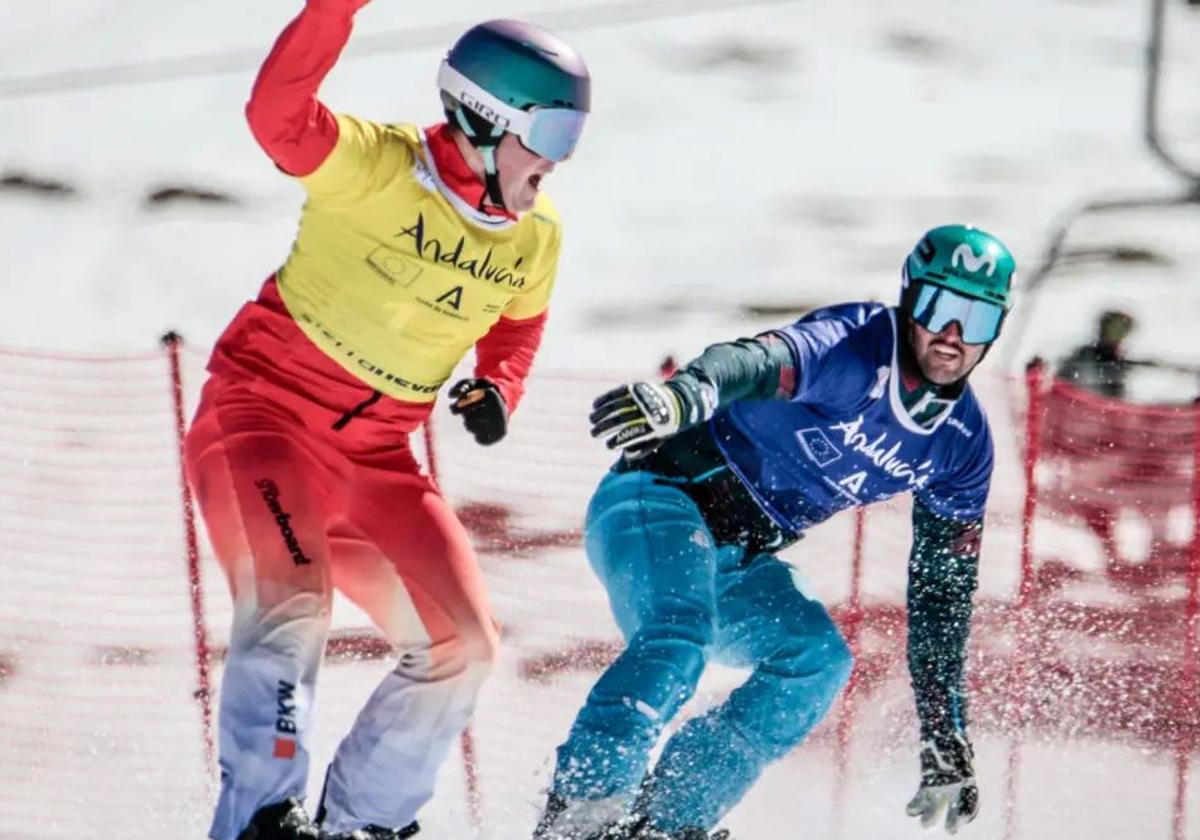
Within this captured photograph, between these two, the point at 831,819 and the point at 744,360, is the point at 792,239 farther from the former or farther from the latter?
the point at 744,360

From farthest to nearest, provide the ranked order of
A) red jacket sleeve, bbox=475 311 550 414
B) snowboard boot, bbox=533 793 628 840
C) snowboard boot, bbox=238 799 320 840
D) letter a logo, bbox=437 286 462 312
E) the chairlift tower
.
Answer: the chairlift tower, red jacket sleeve, bbox=475 311 550 414, letter a logo, bbox=437 286 462 312, snowboard boot, bbox=533 793 628 840, snowboard boot, bbox=238 799 320 840

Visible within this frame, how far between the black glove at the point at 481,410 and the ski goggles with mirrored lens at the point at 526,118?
57 centimetres

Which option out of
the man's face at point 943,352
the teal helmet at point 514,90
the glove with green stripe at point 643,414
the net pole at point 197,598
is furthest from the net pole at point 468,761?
the glove with green stripe at point 643,414

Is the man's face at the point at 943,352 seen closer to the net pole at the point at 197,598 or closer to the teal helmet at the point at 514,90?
the teal helmet at the point at 514,90

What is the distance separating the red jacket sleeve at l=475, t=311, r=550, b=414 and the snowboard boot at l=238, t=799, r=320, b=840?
112cm

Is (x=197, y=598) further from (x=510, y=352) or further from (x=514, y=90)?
(x=514, y=90)

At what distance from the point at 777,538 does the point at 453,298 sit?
1037 millimetres

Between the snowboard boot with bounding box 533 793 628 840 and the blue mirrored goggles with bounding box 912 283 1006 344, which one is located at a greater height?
the blue mirrored goggles with bounding box 912 283 1006 344

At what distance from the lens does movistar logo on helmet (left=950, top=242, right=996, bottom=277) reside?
4.75m

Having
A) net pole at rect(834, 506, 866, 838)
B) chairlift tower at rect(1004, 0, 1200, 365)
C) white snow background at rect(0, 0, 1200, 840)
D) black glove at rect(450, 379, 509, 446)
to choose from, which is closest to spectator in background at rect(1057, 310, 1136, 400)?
white snow background at rect(0, 0, 1200, 840)

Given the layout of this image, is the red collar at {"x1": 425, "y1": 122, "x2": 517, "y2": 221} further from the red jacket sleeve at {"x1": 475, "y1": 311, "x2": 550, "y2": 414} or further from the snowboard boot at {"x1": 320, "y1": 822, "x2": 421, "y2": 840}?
the snowboard boot at {"x1": 320, "y1": 822, "x2": 421, "y2": 840}

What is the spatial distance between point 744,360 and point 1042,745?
10.3 feet

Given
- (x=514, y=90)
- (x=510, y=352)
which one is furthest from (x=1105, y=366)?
(x=514, y=90)

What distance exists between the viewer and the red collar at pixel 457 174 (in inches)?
184
